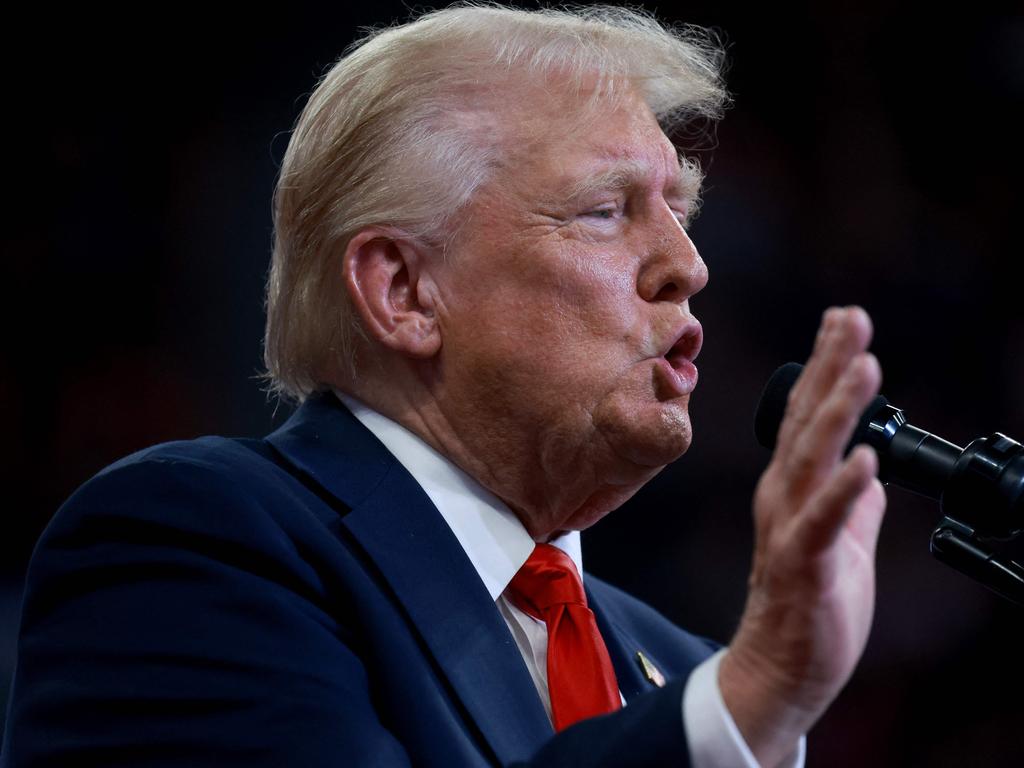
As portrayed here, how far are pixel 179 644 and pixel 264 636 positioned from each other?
0.28 feet

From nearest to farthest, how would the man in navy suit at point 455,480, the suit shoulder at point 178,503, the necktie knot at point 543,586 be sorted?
the man in navy suit at point 455,480, the suit shoulder at point 178,503, the necktie knot at point 543,586

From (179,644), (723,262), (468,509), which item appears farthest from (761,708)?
(723,262)

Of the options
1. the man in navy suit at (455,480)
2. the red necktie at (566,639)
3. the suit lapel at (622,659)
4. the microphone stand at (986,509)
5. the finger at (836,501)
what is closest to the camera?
the finger at (836,501)

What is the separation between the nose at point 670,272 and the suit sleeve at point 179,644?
606mm

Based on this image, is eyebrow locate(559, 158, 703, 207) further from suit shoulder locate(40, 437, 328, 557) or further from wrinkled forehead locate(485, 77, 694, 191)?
suit shoulder locate(40, 437, 328, 557)

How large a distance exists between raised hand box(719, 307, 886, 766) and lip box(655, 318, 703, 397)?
63 cm

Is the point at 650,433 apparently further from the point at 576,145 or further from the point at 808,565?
the point at 808,565

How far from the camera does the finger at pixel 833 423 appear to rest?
0.99 meters

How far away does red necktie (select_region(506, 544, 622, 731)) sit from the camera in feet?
5.33

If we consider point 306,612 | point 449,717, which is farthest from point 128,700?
point 449,717

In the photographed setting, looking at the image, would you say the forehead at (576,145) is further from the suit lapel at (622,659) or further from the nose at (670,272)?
the suit lapel at (622,659)

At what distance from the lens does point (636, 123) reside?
186 cm

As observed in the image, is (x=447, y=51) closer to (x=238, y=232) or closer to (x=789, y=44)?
(x=238, y=232)

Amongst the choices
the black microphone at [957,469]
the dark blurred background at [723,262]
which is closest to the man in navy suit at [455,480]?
the black microphone at [957,469]
